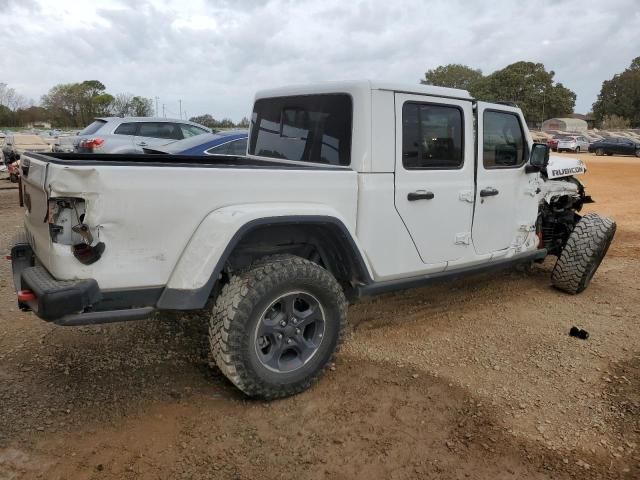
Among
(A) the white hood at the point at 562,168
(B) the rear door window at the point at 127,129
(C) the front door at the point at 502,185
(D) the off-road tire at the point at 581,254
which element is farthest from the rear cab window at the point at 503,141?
(B) the rear door window at the point at 127,129

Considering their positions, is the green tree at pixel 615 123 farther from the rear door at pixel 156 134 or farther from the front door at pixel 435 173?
the front door at pixel 435 173

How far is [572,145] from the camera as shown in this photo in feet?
121

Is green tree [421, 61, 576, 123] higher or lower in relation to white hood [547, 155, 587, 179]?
higher

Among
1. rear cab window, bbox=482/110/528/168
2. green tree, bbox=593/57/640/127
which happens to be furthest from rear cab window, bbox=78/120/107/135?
green tree, bbox=593/57/640/127

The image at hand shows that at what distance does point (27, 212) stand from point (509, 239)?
12.2 ft

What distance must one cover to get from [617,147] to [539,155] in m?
33.9

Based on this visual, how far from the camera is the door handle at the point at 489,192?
4219mm

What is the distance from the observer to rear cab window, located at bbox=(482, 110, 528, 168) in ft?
14.0

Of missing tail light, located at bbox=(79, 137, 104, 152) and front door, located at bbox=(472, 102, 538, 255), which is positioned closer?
front door, located at bbox=(472, 102, 538, 255)

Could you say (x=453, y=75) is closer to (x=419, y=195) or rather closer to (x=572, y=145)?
(x=572, y=145)

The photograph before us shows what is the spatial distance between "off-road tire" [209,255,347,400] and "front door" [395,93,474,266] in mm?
856

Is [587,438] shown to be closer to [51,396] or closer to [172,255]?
[172,255]

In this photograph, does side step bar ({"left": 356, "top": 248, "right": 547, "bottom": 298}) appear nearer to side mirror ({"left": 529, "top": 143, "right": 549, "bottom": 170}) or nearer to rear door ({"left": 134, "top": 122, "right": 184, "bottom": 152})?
side mirror ({"left": 529, "top": 143, "right": 549, "bottom": 170})

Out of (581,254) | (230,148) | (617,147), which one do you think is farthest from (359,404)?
(617,147)
